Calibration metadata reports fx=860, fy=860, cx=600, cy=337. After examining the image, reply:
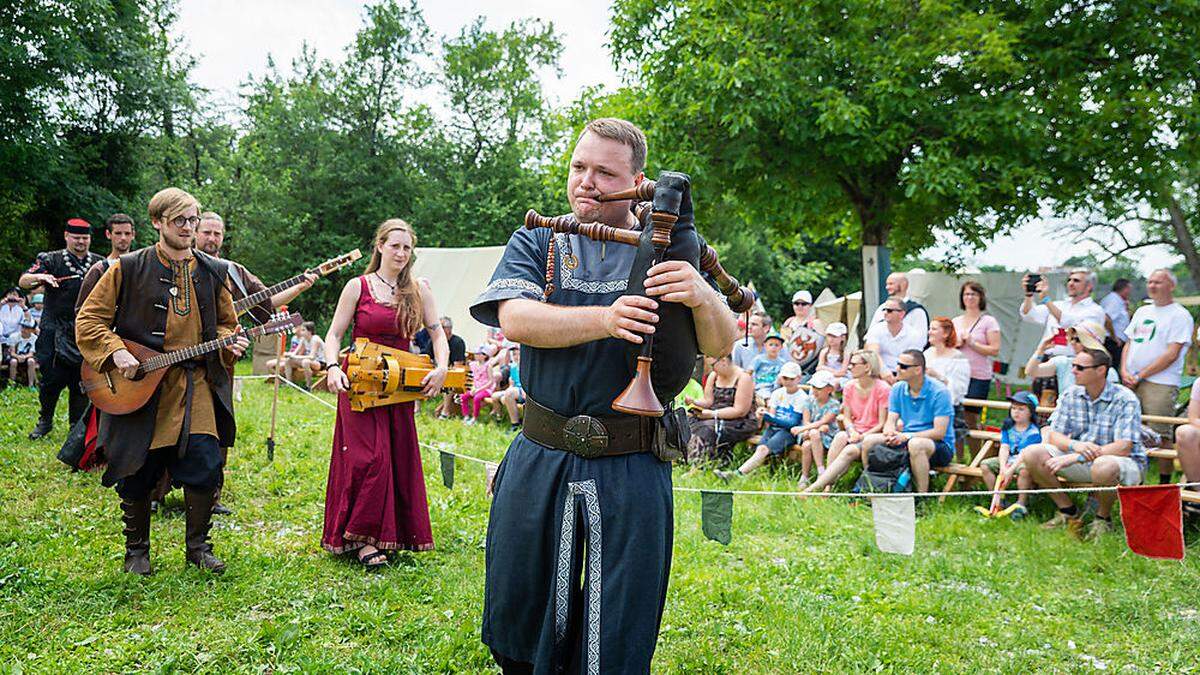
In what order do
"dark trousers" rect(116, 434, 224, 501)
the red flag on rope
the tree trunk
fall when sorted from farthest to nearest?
the tree trunk
the red flag on rope
"dark trousers" rect(116, 434, 224, 501)

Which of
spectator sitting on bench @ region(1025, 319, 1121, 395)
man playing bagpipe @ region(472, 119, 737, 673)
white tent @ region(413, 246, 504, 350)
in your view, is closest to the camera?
man playing bagpipe @ region(472, 119, 737, 673)

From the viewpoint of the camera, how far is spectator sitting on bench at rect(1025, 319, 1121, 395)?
6.32 metres

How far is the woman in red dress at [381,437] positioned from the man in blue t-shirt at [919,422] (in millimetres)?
3820

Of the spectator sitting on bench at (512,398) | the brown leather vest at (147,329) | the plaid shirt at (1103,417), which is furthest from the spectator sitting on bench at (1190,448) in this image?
the spectator sitting on bench at (512,398)

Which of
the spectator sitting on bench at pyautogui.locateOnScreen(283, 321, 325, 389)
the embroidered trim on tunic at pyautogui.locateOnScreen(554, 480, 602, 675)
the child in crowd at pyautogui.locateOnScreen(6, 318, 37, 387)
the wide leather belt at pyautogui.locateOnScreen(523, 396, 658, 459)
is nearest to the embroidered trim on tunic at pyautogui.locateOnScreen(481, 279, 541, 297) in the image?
the wide leather belt at pyautogui.locateOnScreen(523, 396, 658, 459)

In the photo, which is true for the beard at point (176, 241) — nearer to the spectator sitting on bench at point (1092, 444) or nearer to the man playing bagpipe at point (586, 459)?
the man playing bagpipe at point (586, 459)

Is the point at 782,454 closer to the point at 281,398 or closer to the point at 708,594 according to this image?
the point at 708,594

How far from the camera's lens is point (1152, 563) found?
204 inches

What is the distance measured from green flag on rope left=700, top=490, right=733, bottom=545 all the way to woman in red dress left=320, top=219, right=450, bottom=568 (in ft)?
5.16

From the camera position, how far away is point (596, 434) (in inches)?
88.0

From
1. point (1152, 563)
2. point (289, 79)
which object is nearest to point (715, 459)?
point (1152, 563)

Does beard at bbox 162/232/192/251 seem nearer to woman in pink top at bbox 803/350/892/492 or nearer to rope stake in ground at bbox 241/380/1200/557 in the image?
rope stake in ground at bbox 241/380/1200/557

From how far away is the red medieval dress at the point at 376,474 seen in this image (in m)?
4.64

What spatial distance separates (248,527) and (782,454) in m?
4.65
